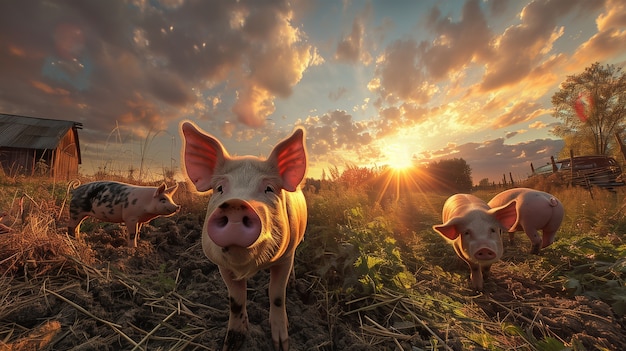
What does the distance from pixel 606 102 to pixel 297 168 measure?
3975 centimetres

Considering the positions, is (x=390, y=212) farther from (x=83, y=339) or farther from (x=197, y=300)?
→ (x=83, y=339)

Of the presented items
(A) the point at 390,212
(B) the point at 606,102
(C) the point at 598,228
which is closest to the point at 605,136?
(B) the point at 606,102

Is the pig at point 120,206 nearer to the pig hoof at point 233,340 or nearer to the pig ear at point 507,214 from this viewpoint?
the pig hoof at point 233,340

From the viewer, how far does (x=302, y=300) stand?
296 centimetres

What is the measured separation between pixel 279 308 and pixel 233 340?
0.39m

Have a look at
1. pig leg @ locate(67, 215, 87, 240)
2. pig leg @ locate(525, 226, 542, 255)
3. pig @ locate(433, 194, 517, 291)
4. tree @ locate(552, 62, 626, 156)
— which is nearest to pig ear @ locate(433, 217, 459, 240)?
pig @ locate(433, 194, 517, 291)

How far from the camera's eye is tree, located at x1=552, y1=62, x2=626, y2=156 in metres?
27.7

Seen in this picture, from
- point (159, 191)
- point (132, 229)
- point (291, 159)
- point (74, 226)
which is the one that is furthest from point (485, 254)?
point (74, 226)

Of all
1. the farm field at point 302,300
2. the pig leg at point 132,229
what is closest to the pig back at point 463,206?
the farm field at point 302,300

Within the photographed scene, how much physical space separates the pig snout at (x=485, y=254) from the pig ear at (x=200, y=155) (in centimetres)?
360

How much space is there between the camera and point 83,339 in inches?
77.0

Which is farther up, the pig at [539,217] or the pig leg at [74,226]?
the pig leg at [74,226]

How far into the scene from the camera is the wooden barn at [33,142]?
18792 millimetres

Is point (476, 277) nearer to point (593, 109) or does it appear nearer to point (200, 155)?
point (200, 155)
